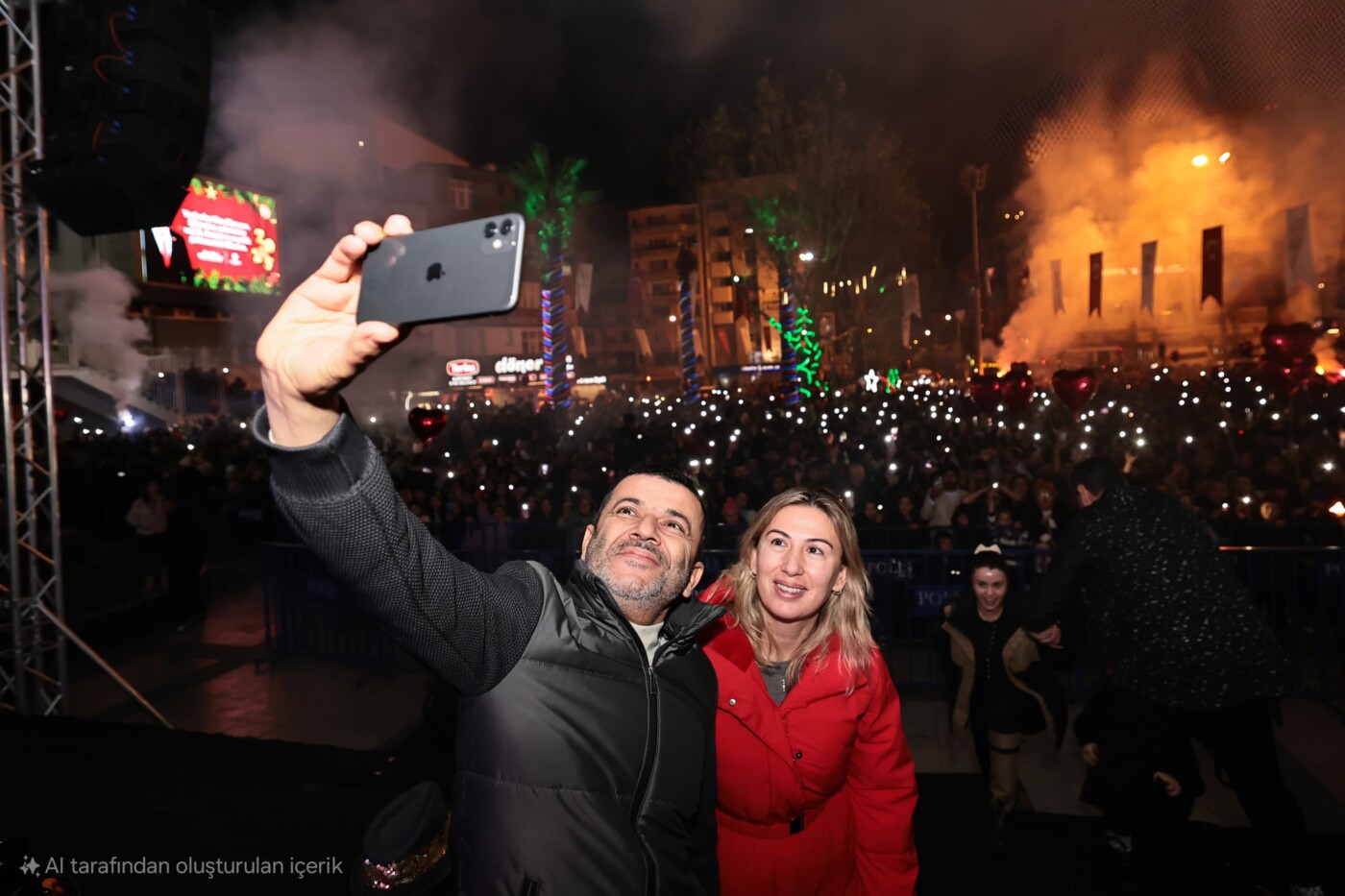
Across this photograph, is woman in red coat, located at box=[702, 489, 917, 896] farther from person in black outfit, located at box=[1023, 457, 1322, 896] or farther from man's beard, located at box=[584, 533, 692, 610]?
person in black outfit, located at box=[1023, 457, 1322, 896]

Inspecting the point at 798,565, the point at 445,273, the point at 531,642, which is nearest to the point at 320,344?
the point at 445,273

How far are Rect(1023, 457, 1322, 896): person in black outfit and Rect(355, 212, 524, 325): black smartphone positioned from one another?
3.27 m

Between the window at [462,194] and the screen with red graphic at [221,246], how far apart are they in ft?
105

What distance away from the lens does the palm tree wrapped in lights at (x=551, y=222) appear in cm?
2922

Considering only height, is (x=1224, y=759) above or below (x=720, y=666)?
below

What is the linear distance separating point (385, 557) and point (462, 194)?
68466 millimetres

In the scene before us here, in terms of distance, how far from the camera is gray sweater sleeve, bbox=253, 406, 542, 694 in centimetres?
138

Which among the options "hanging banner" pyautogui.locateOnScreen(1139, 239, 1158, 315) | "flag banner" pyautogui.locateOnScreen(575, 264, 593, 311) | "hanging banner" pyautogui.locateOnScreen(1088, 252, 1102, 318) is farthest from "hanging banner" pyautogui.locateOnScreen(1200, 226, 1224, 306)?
"flag banner" pyautogui.locateOnScreen(575, 264, 593, 311)

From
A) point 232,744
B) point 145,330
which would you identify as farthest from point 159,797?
point 145,330

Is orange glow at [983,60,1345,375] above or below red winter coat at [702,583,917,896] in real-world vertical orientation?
above

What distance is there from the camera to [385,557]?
4.67ft

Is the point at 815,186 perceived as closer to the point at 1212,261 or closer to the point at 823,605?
the point at 1212,261

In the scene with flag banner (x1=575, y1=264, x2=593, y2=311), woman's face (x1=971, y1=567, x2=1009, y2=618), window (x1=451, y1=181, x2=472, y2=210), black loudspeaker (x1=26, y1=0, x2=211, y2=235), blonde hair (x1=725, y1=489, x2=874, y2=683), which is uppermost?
window (x1=451, y1=181, x2=472, y2=210)

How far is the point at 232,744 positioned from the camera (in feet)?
16.9
